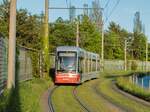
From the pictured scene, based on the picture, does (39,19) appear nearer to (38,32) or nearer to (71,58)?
(38,32)

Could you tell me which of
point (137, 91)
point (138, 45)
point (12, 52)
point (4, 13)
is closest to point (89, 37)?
point (4, 13)

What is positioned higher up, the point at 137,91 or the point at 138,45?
the point at 138,45

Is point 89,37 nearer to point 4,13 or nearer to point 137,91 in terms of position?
point 4,13

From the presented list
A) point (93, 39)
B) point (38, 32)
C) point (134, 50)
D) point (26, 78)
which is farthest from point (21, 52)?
point (134, 50)

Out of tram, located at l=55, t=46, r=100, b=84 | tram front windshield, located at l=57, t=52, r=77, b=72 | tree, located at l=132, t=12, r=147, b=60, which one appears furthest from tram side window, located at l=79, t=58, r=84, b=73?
tree, located at l=132, t=12, r=147, b=60

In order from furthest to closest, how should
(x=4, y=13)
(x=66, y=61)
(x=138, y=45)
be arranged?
(x=138, y=45), (x=4, y=13), (x=66, y=61)

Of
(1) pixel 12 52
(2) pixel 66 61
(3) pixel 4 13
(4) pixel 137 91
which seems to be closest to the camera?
(1) pixel 12 52

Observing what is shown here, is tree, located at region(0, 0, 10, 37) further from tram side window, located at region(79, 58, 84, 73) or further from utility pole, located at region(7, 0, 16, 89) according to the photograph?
utility pole, located at region(7, 0, 16, 89)

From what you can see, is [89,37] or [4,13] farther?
[89,37]

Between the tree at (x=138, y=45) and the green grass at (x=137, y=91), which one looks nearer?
the green grass at (x=137, y=91)

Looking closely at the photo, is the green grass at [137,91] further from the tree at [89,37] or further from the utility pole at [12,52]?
the tree at [89,37]

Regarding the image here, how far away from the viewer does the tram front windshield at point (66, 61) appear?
36.9 m

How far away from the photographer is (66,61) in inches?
1462

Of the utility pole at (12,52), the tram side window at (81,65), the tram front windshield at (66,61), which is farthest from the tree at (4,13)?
the utility pole at (12,52)
